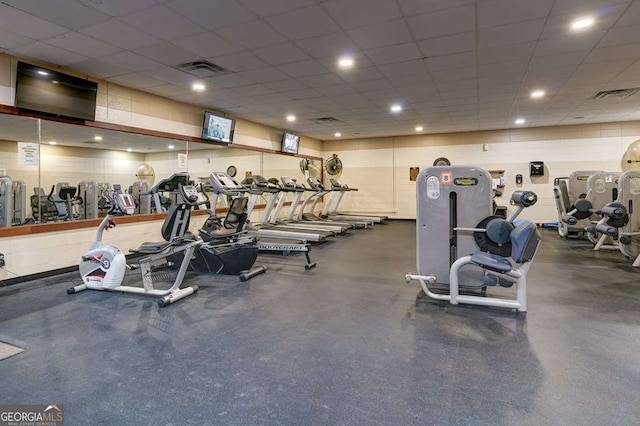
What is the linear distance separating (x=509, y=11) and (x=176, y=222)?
13.7 ft

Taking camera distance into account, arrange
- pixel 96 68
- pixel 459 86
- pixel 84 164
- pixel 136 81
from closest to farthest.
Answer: pixel 96 68, pixel 136 81, pixel 459 86, pixel 84 164

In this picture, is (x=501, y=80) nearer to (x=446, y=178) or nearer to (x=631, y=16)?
(x=631, y=16)

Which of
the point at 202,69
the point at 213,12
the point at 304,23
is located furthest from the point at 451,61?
the point at 202,69

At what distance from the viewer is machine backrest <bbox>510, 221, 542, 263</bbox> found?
3092 millimetres

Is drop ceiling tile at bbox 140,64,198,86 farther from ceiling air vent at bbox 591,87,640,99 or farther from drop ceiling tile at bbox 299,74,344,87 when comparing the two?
ceiling air vent at bbox 591,87,640,99

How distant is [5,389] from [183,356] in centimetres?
100

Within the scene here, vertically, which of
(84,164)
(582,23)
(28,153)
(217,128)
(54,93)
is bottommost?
(28,153)

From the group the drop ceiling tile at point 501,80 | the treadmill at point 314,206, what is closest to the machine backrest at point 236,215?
the treadmill at point 314,206

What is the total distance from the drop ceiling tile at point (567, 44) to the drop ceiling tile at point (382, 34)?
67.4 inches

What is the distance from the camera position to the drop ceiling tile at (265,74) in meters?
5.05

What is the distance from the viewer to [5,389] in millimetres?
2049

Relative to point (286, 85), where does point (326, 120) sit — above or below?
above

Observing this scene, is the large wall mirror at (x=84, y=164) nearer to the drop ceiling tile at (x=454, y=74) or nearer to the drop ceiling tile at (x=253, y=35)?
the drop ceiling tile at (x=253, y=35)

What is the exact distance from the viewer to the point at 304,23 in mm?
3602
